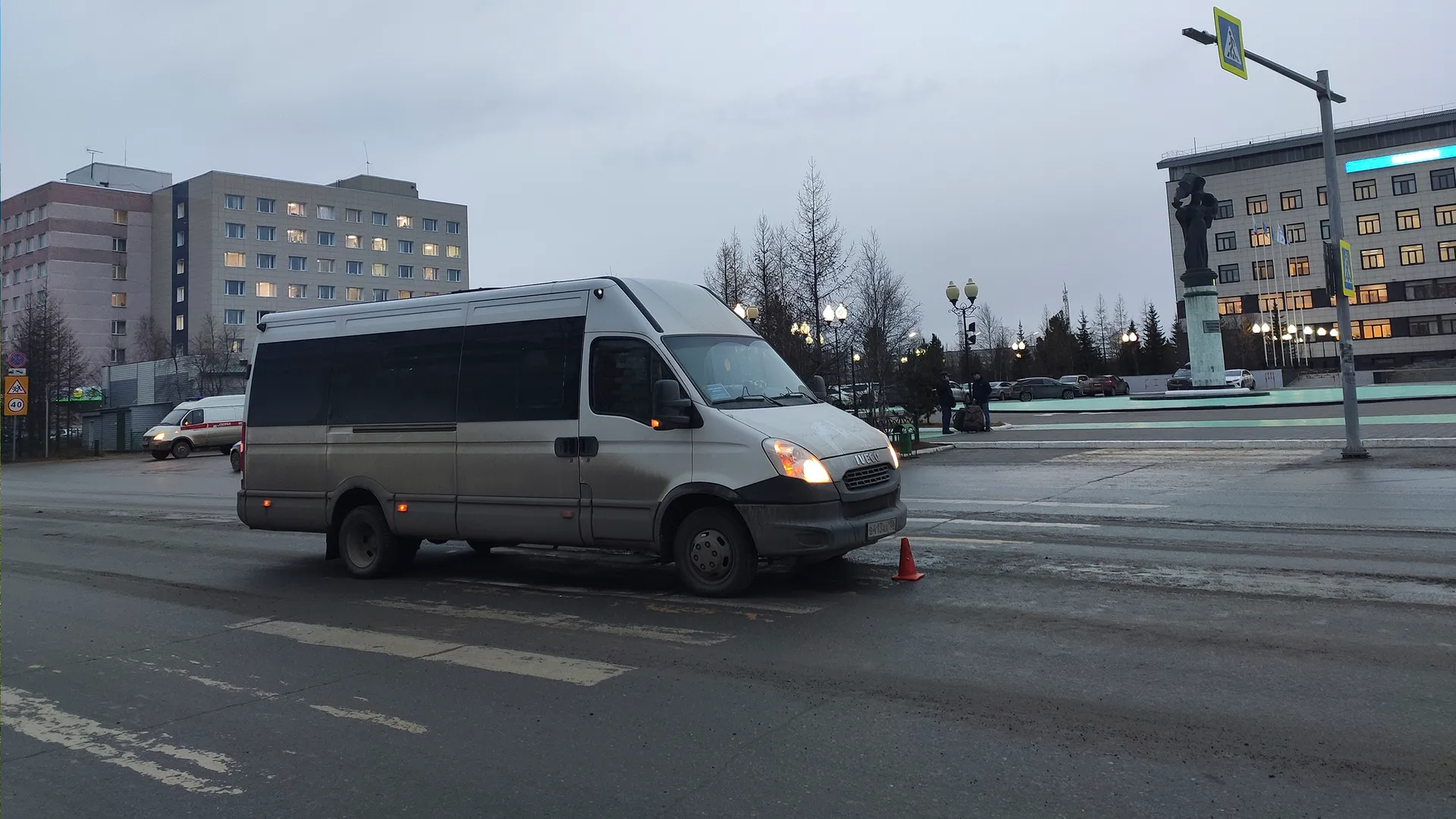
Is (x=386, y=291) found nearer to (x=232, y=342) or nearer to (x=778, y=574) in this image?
(x=232, y=342)

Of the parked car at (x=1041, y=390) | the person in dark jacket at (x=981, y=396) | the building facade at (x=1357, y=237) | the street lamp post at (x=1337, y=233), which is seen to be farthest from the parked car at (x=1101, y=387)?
the street lamp post at (x=1337, y=233)

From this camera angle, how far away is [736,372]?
8102 mm

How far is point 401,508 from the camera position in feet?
29.7

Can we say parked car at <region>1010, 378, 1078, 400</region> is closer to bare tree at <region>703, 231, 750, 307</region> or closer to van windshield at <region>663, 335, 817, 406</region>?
bare tree at <region>703, 231, 750, 307</region>

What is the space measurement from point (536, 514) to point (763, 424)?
2355mm

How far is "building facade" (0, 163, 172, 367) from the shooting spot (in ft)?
288

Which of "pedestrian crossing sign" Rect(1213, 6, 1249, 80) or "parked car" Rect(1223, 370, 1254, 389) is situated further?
"parked car" Rect(1223, 370, 1254, 389)

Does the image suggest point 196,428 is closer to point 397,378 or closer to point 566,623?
point 397,378

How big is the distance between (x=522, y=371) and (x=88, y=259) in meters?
102

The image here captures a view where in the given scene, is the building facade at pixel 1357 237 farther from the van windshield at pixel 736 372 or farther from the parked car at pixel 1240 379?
the van windshield at pixel 736 372

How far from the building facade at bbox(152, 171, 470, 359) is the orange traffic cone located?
8423 centimetres

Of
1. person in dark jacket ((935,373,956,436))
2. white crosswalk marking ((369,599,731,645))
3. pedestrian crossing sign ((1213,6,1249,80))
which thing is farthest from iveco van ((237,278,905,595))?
person in dark jacket ((935,373,956,436))

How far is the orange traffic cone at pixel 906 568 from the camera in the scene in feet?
26.5

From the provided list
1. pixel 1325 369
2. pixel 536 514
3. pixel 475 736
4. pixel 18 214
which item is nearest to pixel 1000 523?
pixel 536 514
